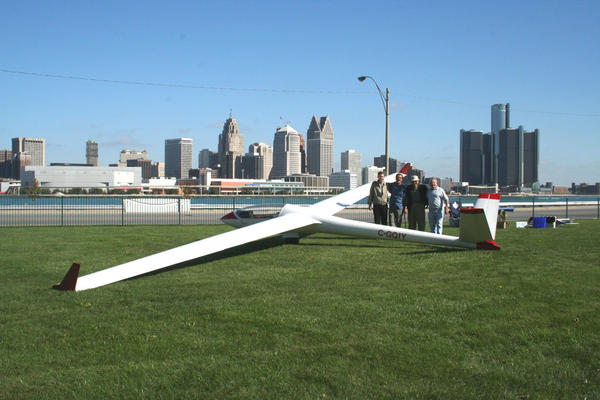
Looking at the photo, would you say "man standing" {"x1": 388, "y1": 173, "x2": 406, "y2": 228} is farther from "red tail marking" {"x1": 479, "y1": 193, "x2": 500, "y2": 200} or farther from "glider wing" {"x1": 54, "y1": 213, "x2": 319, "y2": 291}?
"red tail marking" {"x1": 479, "y1": 193, "x2": 500, "y2": 200}

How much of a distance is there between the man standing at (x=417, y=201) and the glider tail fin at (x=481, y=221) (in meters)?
2.68

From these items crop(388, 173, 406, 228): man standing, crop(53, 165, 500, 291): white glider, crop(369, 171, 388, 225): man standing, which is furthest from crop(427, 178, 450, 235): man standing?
crop(53, 165, 500, 291): white glider

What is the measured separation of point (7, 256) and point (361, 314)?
8.91 meters

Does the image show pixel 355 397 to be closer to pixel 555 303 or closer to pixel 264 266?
pixel 555 303

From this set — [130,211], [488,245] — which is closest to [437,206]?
[488,245]

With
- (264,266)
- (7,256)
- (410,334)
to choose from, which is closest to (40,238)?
(7,256)

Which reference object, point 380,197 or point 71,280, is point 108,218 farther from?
point 71,280

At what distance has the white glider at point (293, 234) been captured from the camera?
22.8ft

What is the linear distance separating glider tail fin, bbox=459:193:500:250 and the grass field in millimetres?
818

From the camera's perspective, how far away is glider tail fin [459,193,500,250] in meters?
9.51

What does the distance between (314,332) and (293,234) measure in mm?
7337

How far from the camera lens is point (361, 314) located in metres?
5.58

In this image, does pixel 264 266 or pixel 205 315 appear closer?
pixel 205 315

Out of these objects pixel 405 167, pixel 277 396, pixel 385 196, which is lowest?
pixel 277 396
